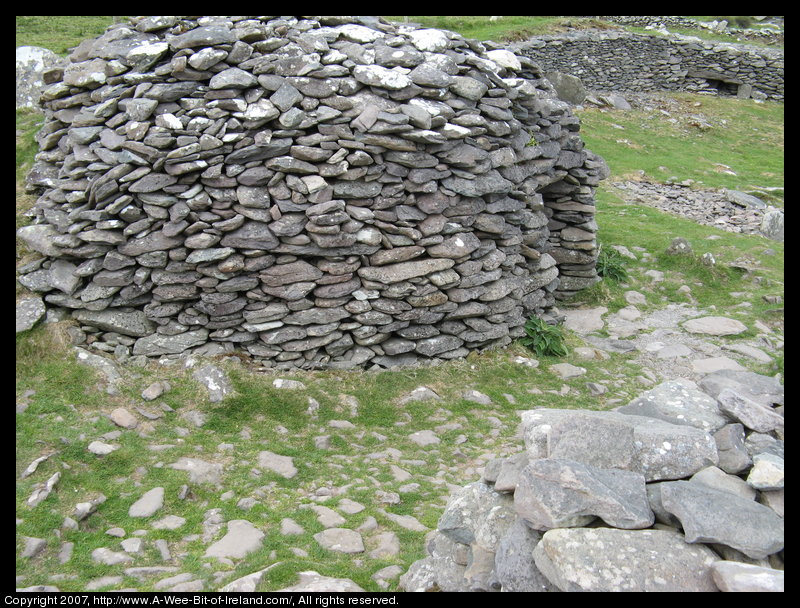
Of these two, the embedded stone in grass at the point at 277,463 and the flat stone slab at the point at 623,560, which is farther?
the embedded stone in grass at the point at 277,463

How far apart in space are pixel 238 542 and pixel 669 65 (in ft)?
104

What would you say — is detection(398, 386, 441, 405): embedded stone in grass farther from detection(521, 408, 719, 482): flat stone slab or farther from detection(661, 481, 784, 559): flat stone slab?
detection(661, 481, 784, 559): flat stone slab

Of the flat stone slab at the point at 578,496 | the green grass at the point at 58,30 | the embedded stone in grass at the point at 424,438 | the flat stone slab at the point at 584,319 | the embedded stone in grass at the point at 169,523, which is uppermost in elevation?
the green grass at the point at 58,30

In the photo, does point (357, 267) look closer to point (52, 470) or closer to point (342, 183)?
point (342, 183)

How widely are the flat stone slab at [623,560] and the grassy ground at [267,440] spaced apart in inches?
72.2

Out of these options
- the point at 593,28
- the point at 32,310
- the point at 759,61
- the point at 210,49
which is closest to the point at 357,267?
the point at 210,49

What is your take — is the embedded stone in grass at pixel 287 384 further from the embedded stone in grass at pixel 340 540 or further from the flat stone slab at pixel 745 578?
the flat stone slab at pixel 745 578

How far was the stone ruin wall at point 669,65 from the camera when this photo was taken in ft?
94.9

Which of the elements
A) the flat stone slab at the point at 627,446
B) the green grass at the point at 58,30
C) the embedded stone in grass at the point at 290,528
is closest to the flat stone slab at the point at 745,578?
the flat stone slab at the point at 627,446

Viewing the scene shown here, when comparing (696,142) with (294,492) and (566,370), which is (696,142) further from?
(294,492)

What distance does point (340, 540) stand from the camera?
18.0 feet

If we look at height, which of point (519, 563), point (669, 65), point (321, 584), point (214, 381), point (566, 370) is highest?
A: point (669, 65)

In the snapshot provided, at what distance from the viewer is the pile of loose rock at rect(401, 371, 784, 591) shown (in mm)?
3422

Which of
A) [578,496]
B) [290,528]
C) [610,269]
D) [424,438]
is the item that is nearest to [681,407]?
[578,496]
